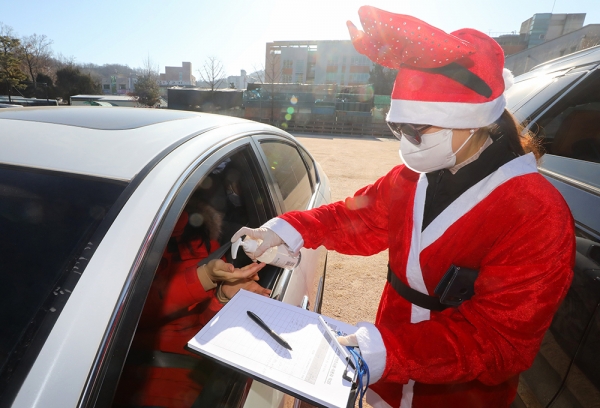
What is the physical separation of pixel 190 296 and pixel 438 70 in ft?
4.23

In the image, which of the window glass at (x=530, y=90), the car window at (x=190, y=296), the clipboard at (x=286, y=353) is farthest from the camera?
the window glass at (x=530, y=90)

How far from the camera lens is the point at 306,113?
23.2 metres

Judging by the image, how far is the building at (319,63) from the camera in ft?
162

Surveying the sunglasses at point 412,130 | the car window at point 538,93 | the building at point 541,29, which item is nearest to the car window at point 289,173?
the sunglasses at point 412,130

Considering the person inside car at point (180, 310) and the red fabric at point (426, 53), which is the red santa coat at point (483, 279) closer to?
the red fabric at point (426, 53)

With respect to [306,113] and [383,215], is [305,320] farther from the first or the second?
[306,113]

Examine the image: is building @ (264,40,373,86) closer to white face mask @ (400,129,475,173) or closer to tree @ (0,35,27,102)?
tree @ (0,35,27,102)

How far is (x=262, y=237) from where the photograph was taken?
1.42 metres

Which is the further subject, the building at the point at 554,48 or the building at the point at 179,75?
the building at the point at 179,75

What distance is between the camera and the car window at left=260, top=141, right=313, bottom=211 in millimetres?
2012

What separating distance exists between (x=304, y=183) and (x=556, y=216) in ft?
5.88

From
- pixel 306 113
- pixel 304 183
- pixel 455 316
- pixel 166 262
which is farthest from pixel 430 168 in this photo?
pixel 306 113

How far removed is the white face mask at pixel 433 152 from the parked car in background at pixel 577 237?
15.1 inches

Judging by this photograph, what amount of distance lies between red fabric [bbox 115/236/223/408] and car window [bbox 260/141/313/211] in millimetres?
525
